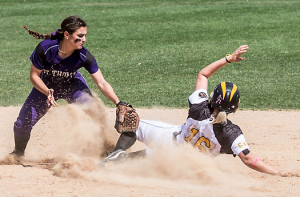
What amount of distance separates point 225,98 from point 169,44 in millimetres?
10339

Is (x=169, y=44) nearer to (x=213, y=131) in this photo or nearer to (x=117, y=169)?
(x=117, y=169)

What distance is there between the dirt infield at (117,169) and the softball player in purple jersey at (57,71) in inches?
11.8

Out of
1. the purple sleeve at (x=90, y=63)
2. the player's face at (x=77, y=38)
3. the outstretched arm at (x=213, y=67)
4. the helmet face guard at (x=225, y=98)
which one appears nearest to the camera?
the helmet face guard at (x=225, y=98)

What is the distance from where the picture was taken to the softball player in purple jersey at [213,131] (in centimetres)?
533

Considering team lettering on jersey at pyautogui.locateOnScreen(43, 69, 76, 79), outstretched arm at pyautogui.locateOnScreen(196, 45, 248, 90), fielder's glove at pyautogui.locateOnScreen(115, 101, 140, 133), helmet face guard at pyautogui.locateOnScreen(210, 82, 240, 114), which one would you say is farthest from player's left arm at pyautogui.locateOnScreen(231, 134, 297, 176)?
team lettering on jersey at pyautogui.locateOnScreen(43, 69, 76, 79)

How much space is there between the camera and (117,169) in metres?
5.91

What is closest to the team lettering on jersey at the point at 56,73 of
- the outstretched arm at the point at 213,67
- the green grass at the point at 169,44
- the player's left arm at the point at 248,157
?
the outstretched arm at the point at 213,67

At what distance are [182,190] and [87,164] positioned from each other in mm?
1295

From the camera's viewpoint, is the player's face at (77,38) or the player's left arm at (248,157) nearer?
the player's left arm at (248,157)

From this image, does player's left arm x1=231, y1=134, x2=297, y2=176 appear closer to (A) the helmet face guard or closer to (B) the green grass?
(A) the helmet face guard

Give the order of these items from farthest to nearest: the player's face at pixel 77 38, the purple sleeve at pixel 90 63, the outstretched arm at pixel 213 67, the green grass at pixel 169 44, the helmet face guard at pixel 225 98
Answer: the green grass at pixel 169 44 → the purple sleeve at pixel 90 63 → the player's face at pixel 77 38 → the outstretched arm at pixel 213 67 → the helmet face guard at pixel 225 98

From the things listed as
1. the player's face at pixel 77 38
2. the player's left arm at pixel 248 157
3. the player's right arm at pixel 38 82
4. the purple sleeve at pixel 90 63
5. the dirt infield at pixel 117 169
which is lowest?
the dirt infield at pixel 117 169

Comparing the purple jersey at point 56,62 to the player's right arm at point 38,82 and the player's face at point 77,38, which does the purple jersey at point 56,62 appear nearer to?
the player's right arm at point 38,82

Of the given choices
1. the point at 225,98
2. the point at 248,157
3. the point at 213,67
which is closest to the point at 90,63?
the point at 213,67
